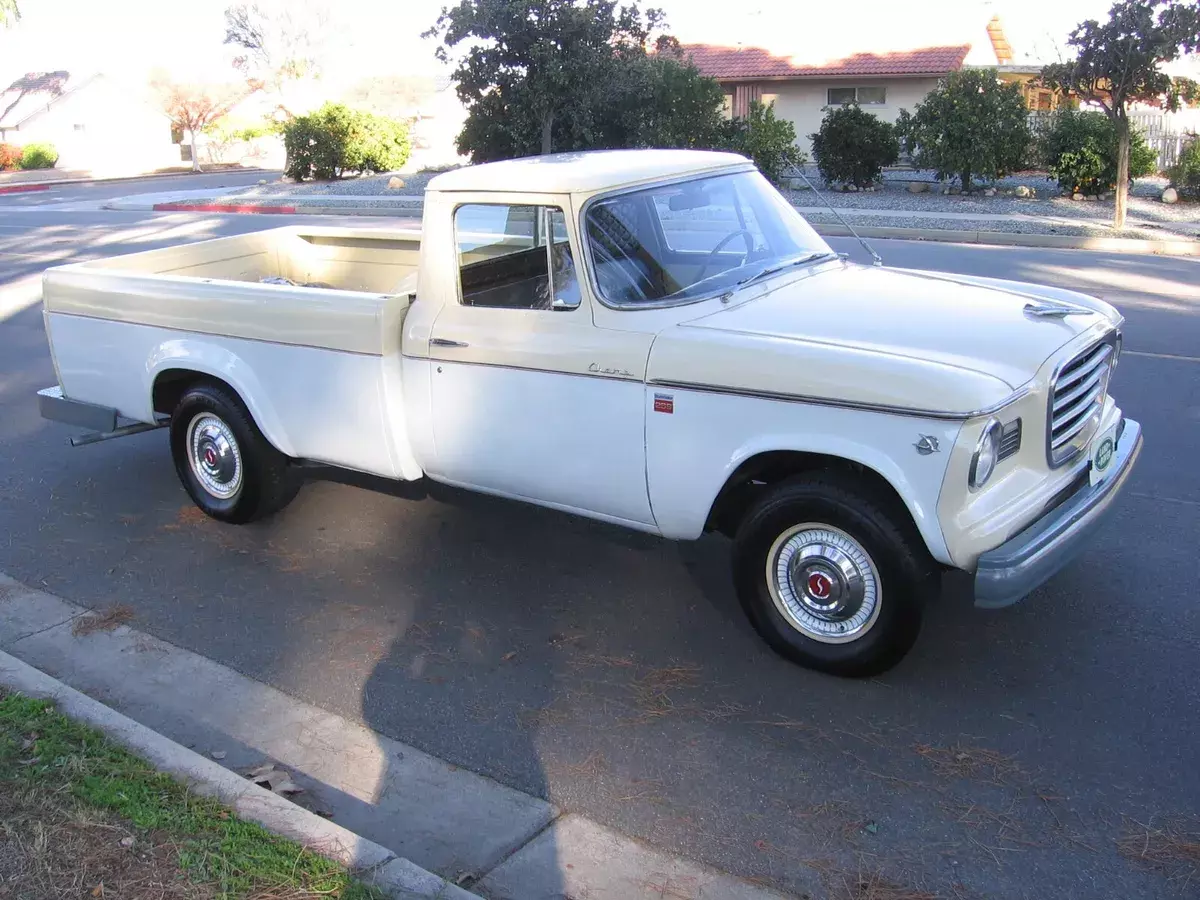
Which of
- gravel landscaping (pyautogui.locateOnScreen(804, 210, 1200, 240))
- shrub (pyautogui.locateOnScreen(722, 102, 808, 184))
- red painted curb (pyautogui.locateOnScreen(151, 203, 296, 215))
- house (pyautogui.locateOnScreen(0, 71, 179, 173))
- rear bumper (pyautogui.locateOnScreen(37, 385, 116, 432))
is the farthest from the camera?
house (pyautogui.locateOnScreen(0, 71, 179, 173))

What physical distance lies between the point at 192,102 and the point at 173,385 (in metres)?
49.0

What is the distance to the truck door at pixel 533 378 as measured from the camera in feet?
14.9

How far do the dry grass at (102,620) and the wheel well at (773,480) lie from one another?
2711 millimetres

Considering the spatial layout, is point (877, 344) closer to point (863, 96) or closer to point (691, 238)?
point (691, 238)

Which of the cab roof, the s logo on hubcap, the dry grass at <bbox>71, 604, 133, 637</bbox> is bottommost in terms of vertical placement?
the dry grass at <bbox>71, 604, 133, 637</bbox>

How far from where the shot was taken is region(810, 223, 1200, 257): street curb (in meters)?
15.4

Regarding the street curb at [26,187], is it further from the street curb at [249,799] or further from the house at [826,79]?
the street curb at [249,799]

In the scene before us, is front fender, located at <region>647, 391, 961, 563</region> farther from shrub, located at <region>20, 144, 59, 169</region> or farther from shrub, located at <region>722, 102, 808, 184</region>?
shrub, located at <region>20, 144, 59, 169</region>

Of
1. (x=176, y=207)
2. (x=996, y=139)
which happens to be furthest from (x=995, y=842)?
(x=176, y=207)

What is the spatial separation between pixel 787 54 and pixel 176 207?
1804 cm

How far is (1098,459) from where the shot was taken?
4.50 meters

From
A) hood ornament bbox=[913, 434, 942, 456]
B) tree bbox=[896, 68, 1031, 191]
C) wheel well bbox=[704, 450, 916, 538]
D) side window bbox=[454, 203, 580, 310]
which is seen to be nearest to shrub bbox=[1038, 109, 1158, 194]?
tree bbox=[896, 68, 1031, 191]

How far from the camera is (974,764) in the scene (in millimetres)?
3795

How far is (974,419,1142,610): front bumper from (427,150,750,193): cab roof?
86.2 inches
